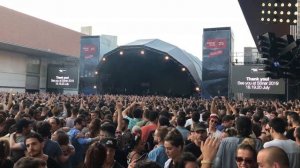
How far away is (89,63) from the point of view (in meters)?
35.7

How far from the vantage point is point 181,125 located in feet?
22.4

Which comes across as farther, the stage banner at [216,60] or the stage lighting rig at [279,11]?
the stage banner at [216,60]

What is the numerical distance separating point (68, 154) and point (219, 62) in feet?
80.6

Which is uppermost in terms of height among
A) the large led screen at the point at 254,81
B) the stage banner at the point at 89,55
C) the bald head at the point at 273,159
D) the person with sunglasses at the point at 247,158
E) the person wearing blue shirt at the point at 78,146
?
the stage banner at the point at 89,55

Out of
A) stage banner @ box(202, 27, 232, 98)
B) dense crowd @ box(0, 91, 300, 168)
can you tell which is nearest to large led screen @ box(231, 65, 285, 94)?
stage banner @ box(202, 27, 232, 98)

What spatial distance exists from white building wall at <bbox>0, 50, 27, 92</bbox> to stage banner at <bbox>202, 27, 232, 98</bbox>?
2673 centimetres

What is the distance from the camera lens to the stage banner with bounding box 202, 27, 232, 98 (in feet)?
92.7

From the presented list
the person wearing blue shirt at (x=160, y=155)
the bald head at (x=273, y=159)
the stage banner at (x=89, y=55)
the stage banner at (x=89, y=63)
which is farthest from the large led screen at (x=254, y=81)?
the bald head at (x=273, y=159)

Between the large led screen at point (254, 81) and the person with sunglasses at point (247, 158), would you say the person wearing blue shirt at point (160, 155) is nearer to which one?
the person with sunglasses at point (247, 158)

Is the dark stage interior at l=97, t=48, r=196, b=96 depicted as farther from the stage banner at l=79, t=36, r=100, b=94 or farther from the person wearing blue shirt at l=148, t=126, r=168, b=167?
the person wearing blue shirt at l=148, t=126, r=168, b=167

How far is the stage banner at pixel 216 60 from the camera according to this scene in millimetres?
28263

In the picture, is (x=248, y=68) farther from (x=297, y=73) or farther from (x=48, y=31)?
(x=48, y=31)

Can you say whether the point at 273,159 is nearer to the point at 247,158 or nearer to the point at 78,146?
the point at 247,158

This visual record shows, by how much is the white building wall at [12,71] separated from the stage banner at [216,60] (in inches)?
1053
